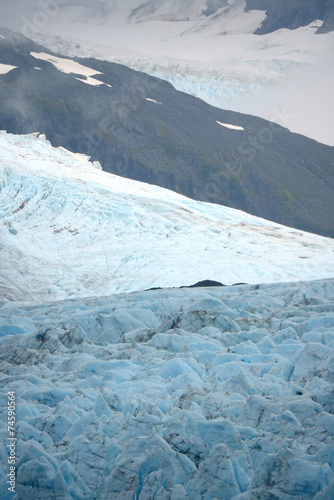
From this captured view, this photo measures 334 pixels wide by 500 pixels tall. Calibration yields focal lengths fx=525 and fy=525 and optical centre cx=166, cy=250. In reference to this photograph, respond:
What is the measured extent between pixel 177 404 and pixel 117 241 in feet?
71.0

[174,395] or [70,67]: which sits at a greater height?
[70,67]

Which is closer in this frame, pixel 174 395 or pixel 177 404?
pixel 177 404

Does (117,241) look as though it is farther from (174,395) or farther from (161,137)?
(161,137)

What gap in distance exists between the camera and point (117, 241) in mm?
28781

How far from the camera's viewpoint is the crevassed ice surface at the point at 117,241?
79.0 feet

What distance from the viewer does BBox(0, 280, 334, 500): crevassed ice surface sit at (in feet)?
19.3

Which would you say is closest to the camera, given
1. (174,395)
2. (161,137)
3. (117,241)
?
(174,395)

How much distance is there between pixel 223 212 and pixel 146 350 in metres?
27.7

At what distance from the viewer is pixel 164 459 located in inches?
240

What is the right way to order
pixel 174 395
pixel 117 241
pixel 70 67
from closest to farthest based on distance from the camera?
pixel 174 395, pixel 117 241, pixel 70 67

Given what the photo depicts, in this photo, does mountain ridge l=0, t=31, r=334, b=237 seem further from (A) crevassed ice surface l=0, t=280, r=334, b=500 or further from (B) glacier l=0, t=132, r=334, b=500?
Answer: (A) crevassed ice surface l=0, t=280, r=334, b=500

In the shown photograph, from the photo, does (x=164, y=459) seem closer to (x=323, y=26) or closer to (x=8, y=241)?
(x=8, y=241)

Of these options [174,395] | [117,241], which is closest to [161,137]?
[117,241]

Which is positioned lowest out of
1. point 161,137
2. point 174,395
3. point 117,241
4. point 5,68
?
point 117,241
